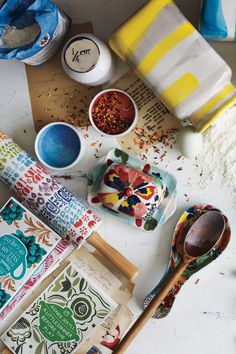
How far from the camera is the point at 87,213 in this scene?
3.31 feet

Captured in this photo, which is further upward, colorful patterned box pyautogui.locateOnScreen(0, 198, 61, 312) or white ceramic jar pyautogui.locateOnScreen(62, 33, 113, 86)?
white ceramic jar pyautogui.locateOnScreen(62, 33, 113, 86)

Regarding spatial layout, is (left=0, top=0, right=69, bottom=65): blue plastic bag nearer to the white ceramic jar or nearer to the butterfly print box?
the white ceramic jar

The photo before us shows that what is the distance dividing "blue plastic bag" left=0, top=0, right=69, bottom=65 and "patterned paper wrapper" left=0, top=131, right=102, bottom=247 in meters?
0.17

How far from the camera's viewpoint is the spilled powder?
3.31 feet

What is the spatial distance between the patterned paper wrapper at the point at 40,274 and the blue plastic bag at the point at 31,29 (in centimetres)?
36

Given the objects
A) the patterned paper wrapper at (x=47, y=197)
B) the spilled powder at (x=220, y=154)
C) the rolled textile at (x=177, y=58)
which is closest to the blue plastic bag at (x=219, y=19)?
the rolled textile at (x=177, y=58)

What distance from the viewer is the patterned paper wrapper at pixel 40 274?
3.28ft

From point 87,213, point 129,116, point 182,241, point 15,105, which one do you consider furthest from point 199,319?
point 15,105

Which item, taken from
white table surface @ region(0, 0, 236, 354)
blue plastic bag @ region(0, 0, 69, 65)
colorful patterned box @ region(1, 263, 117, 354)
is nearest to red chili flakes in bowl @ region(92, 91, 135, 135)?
white table surface @ region(0, 0, 236, 354)

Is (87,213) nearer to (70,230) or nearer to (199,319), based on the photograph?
(70,230)

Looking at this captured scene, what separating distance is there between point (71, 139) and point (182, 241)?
0.29 meters

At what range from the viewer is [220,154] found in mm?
1025

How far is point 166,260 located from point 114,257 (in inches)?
4.2

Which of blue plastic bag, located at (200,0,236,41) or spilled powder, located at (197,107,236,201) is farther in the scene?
spilled powder, located at (197,107,236,201)
